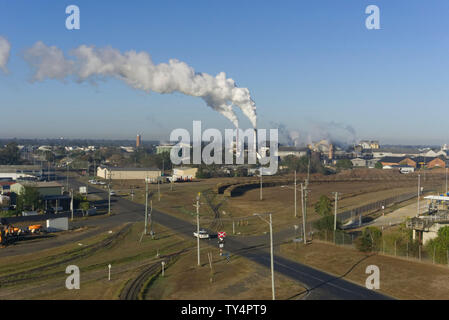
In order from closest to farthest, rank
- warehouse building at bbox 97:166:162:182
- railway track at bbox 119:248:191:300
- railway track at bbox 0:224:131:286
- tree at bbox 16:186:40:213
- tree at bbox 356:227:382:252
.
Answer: railway track at bbox 119:248:191:300 < railway track at bbox 0:224:131:286 < tree at bbox 356:227:382:252 < tree at bbox 16:186:40:213 < warehouse building at bbox 97:166:162:182

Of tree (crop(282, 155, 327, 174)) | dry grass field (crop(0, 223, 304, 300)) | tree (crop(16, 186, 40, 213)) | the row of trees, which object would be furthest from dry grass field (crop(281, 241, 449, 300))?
the row of trees

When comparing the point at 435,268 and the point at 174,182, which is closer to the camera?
the point at 435,268

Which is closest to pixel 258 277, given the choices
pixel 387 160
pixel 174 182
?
pixel 174 182

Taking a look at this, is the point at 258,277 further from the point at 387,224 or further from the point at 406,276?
the point at 387,224

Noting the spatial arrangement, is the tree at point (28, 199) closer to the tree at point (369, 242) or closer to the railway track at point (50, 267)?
the railway track at point (50, 267)

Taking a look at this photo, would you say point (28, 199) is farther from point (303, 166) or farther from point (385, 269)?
point (303, 166)

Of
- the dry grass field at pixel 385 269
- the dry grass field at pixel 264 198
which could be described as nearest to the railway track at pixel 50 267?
the dry grass field at pixel 264 198

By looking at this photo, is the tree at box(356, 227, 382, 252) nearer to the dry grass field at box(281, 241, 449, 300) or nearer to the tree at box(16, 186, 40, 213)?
the dry grass field at box(281, 241, 449, 300)
